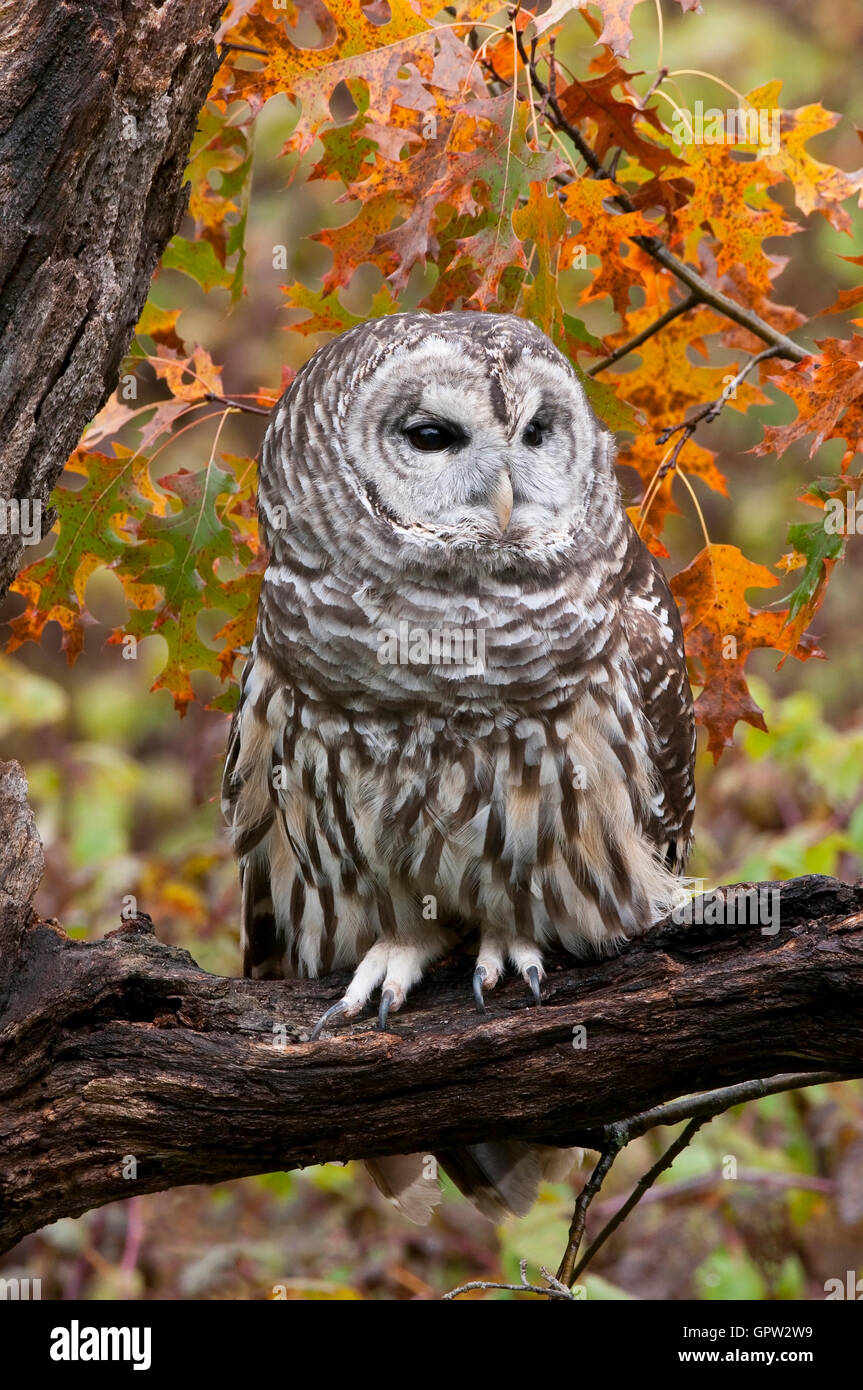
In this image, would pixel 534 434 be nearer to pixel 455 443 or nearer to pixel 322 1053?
pixel 455 443

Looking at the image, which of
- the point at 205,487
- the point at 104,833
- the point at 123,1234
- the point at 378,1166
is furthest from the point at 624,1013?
the point at 123,1234

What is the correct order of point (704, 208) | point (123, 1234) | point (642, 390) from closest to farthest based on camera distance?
point (704, 208) → point (642, 390) → point (123, 1234)

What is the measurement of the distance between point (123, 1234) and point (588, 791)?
4.17 metres

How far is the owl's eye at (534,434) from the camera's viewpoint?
3303 millimetres

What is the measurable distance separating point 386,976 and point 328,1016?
0.27 meters

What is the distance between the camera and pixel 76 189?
2742mm

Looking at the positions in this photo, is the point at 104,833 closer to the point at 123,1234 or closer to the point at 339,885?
the point at 123,1234

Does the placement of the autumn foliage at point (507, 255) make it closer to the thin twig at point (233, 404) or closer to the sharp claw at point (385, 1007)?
the thin twig at point (233, 404)

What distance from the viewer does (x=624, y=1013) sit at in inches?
110

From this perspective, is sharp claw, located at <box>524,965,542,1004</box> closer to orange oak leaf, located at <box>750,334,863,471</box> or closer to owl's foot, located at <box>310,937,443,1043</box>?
owl's foot, located at <box>310,937,443,1043</box>

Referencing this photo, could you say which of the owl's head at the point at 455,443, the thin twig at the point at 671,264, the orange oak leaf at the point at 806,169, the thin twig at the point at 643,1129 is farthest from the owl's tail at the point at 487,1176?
the orange oak leaf at the point at 806,169

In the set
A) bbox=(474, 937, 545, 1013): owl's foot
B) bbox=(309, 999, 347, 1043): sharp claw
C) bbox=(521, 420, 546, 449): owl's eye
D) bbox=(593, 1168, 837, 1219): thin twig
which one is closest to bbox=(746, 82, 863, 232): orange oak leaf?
bbox=(521, 420, 546, 449): owl's eye

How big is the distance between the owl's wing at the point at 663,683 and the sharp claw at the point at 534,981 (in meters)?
0.62

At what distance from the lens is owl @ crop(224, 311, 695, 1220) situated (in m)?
3.19
